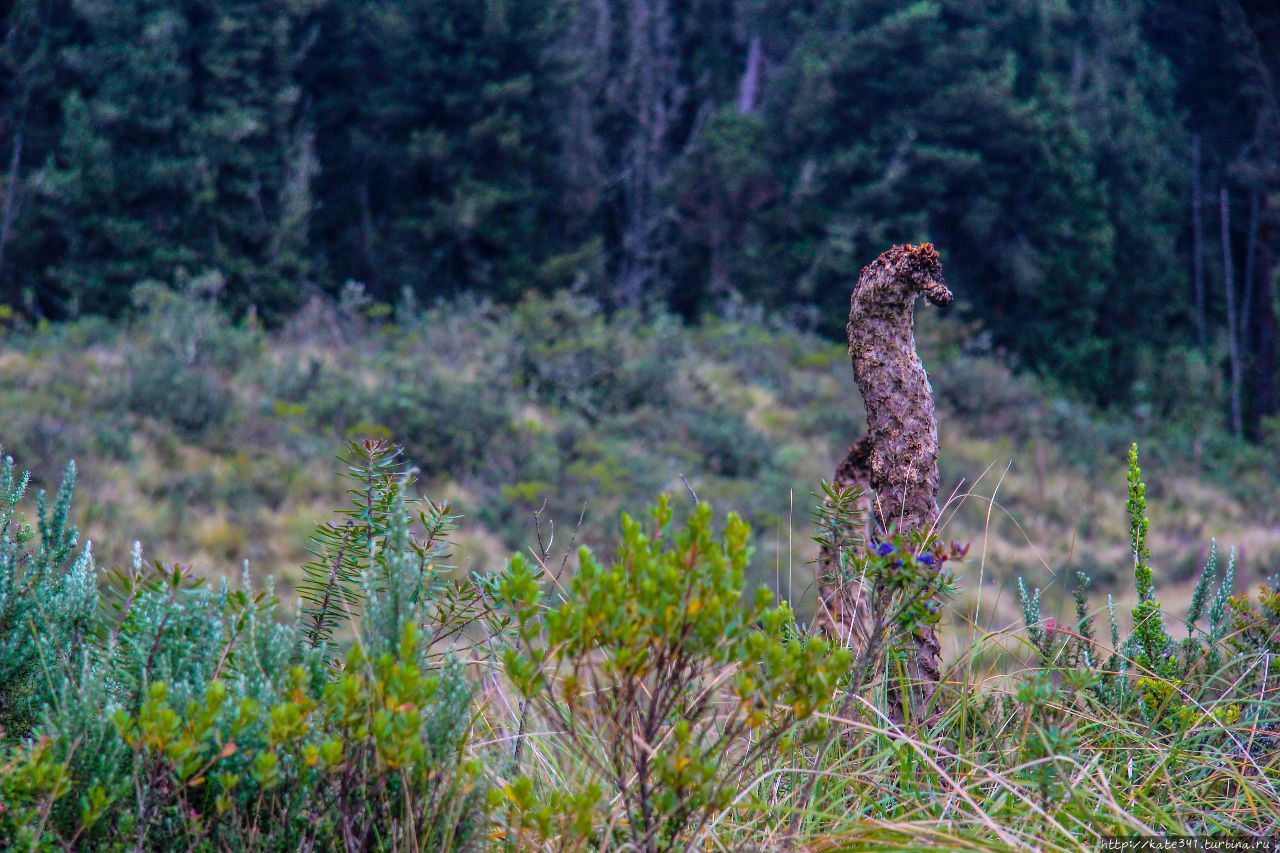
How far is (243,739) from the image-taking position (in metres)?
1.27

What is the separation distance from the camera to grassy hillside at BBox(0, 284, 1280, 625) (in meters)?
8.31

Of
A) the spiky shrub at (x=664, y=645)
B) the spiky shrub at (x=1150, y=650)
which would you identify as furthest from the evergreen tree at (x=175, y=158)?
the spiky shrub at (x=664, y=645)

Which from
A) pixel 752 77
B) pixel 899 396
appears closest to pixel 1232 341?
pixel 752 77

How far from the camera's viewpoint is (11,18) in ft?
54.5

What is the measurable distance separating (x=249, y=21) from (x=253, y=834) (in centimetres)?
1902

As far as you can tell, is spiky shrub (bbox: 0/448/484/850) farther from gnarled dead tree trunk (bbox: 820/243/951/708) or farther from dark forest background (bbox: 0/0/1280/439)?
dark forest background (bbox: 0/0/1280/439)

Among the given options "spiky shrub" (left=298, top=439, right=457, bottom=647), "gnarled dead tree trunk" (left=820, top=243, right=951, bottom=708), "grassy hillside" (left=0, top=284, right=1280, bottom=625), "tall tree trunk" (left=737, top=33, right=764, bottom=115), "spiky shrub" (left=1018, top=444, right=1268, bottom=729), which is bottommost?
"grassy hillside" (left=0, top=284, right=1280, bottom=625)

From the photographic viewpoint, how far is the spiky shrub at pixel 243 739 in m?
1.15

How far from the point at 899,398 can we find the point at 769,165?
64.8ft

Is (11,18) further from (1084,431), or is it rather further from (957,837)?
(957,837)

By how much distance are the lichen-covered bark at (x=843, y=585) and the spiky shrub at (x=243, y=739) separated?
0.80 metres

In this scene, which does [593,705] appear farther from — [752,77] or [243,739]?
[752,77]

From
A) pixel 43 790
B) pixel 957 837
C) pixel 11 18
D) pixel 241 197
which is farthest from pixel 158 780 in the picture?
pixel 11 18

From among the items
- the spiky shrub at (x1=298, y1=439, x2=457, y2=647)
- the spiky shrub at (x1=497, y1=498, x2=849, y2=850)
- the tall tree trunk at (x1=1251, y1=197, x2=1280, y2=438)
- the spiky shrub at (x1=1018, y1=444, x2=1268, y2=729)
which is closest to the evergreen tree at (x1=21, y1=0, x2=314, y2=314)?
the spiky shrub at (x1=298, y1=439, x2=457, y2=647)
